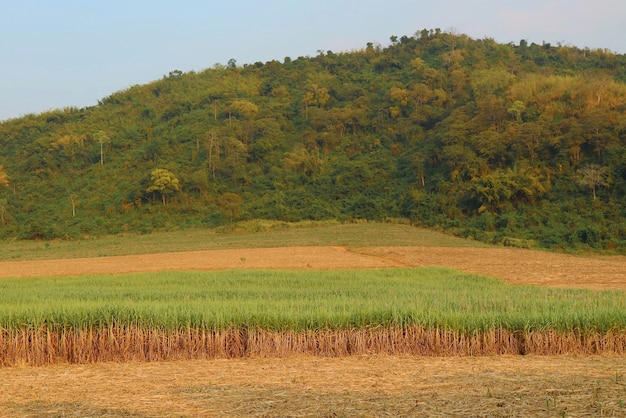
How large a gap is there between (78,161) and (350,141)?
2982cm

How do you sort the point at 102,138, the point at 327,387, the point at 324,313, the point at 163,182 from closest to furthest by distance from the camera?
the point at 327,387 → the point at 324,313 → the point at 163,182 → the point at 102,138

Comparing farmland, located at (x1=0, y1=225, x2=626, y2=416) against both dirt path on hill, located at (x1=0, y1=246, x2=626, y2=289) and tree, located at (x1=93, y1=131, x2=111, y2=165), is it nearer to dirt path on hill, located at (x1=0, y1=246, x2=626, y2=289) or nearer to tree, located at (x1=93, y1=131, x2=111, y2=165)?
dirt path on hill, located at (x1=0, y1=246, x2=626, y2=289)

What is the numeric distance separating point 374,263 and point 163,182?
3193 cm

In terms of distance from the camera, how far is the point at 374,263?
29.4 m

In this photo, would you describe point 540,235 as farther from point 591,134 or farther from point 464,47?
point 464,47

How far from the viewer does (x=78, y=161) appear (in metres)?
68.6

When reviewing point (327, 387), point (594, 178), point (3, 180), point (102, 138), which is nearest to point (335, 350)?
point (327, 387)

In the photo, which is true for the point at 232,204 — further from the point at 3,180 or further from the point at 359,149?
the point at 3,180

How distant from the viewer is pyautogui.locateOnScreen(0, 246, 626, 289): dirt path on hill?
24.6 meters

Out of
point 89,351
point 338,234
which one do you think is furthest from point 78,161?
point 89,351

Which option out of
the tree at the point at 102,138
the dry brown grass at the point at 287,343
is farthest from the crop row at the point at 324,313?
the tree at the point at 102,138

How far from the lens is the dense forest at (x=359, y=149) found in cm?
4409

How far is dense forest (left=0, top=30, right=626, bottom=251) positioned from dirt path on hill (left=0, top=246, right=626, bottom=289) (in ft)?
23.4

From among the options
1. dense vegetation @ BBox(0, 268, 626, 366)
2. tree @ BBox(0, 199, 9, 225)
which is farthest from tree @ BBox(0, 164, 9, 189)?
dense vegetation @ BBox(0, 268, 626, 366)
